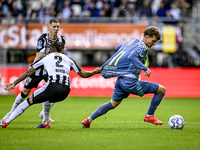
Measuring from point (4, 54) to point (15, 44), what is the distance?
816 mm

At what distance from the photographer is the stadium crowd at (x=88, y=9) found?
18297 mm

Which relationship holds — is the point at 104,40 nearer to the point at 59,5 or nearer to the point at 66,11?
the point at 66,11

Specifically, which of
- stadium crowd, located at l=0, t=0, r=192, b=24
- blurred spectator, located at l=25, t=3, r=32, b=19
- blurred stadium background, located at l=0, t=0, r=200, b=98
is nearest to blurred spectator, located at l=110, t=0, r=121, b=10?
stadium crowd, located at l=0, t=0, r=192, b=24

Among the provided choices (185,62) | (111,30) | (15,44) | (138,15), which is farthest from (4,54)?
(185,62)

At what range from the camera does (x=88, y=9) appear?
18.8 m

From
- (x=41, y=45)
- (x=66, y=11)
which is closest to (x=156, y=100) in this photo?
(x=41, y=45)

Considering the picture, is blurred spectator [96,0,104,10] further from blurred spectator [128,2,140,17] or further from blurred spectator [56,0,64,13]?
blurred spectator [56,0,64,13]

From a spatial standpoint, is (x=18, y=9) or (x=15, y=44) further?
(x=18, y=9)

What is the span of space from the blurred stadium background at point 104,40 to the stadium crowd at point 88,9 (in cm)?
5

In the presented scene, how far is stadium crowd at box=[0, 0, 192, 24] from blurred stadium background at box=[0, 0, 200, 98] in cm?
5

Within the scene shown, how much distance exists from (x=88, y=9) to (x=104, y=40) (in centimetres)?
254

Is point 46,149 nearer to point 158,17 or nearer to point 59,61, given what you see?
point 59,61

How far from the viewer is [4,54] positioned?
57.5 ft

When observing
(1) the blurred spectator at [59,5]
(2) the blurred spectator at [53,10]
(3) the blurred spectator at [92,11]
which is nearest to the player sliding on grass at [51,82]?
(3) the blurred spectator at [92,11]
